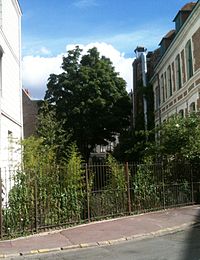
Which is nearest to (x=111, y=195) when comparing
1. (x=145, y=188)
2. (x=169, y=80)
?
(x=145, y=188)

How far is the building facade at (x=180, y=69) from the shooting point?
27133 millimetres

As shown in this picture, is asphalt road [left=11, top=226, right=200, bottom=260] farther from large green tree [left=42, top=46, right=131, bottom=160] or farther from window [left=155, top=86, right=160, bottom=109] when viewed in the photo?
large green tree [left=42, top=46, right=131, bottom=160]

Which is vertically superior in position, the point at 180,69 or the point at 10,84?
the point at 180,69

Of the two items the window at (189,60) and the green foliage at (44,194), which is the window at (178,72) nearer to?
the window at (189,60)

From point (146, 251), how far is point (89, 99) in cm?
3261

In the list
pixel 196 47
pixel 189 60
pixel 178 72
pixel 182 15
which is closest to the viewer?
pixel 196 47

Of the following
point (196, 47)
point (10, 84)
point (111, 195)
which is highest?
point (196, 47)

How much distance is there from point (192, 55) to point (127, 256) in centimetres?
2007

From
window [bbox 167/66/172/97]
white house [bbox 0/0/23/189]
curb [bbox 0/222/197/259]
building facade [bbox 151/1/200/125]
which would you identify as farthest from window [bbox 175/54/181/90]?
curb [bbox 0/222/197/259]

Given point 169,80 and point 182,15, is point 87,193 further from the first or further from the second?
point 169,80

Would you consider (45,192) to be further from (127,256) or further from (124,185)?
(127,256)

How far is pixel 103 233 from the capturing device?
1272 centimetres

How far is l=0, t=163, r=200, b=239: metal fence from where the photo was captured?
1354 centimetres

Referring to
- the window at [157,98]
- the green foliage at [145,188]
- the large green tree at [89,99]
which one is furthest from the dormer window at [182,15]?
the green foliage at [145,188]
